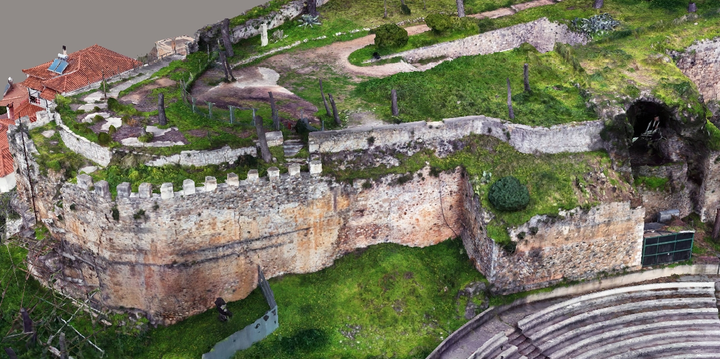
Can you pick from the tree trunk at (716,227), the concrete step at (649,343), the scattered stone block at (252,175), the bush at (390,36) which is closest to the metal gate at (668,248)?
the tree trunk at (716,227)

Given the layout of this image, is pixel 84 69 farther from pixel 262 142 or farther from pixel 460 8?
pixel 262 142

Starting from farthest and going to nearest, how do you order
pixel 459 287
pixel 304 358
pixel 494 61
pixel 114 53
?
pixel 114 53 < pixel 494 61 < pixel 459 287 < pixel 304 358

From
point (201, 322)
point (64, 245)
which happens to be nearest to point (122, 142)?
point (64, 245)

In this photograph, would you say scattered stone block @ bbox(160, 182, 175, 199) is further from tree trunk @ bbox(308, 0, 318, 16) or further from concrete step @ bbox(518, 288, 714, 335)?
tree trunk @ bbox(308, 0, 318, 16)

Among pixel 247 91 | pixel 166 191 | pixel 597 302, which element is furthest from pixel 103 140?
pixel 597 302

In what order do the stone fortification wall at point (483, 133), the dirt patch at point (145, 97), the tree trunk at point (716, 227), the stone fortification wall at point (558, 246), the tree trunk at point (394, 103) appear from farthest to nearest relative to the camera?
the tree trunk at point (716, 227)
the dirt patch at point (145, 97)
the tree trunk at point (394, 103)
the stone fortification wall at point (483, 133)
the stone fortification wall at point (558, 246)

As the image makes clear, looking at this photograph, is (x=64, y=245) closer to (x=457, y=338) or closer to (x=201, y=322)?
(x=201, y=322)

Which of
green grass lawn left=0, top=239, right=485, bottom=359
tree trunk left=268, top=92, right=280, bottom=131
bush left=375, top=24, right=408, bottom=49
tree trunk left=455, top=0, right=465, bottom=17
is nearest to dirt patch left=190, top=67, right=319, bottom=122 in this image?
tree trunk left=268, top=92, right=280, bottom=131

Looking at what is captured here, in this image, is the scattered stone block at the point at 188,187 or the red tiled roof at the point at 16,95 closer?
the scattered stone block at the point at 188,187

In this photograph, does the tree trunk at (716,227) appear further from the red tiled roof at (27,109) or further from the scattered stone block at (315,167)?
the red tiled roof at (27,109)
